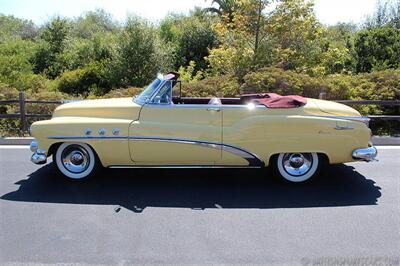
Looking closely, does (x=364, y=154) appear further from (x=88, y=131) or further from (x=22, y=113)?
(x=22, y=113)

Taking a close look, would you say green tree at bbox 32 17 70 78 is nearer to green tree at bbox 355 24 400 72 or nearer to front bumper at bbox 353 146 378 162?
green tree at bbox 355 24 400 72

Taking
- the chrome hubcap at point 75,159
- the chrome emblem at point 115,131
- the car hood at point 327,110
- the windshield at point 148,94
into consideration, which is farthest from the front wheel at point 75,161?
the car hood at point 327,110

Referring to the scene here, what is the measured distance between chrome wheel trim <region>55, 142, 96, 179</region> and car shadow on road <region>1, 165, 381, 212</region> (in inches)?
5.8

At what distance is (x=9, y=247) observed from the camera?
4102mm

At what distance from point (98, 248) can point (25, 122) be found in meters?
6.70

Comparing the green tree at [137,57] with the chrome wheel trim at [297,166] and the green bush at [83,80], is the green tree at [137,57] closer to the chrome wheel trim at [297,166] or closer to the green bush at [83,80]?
the green bush at [83,80]

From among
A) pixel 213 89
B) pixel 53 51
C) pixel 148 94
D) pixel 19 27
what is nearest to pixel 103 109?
pixel 148 94

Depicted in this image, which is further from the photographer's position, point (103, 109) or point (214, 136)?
point (103, 109)

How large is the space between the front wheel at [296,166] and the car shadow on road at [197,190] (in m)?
0.12

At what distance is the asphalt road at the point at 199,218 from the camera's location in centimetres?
394

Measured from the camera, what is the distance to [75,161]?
19.9ft

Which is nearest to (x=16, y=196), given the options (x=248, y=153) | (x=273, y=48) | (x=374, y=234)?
(x=248, y=153)

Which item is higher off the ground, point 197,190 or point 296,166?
point 296,166

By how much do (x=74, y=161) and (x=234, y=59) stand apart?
29.7 ft
